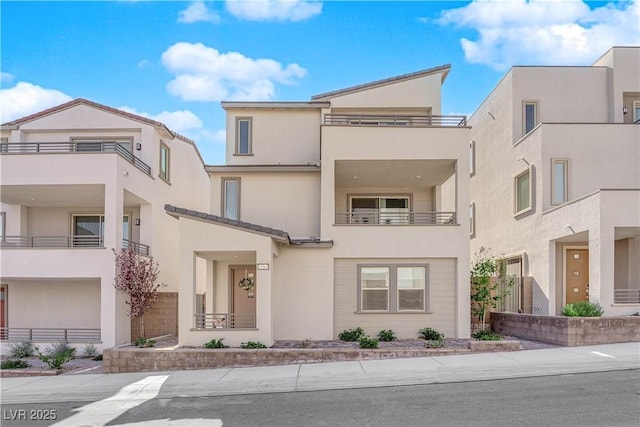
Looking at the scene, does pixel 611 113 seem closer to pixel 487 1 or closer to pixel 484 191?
pixel 484 191

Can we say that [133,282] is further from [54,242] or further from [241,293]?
[54,242]

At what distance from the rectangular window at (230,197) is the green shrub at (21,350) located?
731 centimetres

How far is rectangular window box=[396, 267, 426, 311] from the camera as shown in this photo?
16.0 meters

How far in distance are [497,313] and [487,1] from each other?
995cm

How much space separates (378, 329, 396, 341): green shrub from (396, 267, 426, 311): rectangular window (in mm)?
866

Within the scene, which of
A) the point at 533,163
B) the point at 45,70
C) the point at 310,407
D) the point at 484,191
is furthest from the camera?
the point at 484,191

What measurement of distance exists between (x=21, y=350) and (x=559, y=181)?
1849 cm

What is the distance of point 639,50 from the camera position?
20.1m

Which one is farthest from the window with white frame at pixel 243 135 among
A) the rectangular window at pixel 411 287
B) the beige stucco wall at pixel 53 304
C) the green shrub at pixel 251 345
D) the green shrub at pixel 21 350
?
the green shrub at pixel 21 350

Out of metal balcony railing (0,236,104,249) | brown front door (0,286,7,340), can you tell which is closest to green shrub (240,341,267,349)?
metal balcony railing (0,236,104,249)

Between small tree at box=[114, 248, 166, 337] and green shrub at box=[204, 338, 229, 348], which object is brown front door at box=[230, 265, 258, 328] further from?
green shrub at box=[204, 338, 229, 348]

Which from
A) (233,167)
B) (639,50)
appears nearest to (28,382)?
(233,167)

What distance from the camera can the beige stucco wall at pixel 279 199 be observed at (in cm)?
1788

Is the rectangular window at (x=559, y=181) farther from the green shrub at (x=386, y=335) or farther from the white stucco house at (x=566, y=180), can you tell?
the green shrub at (x=386, y=335)
